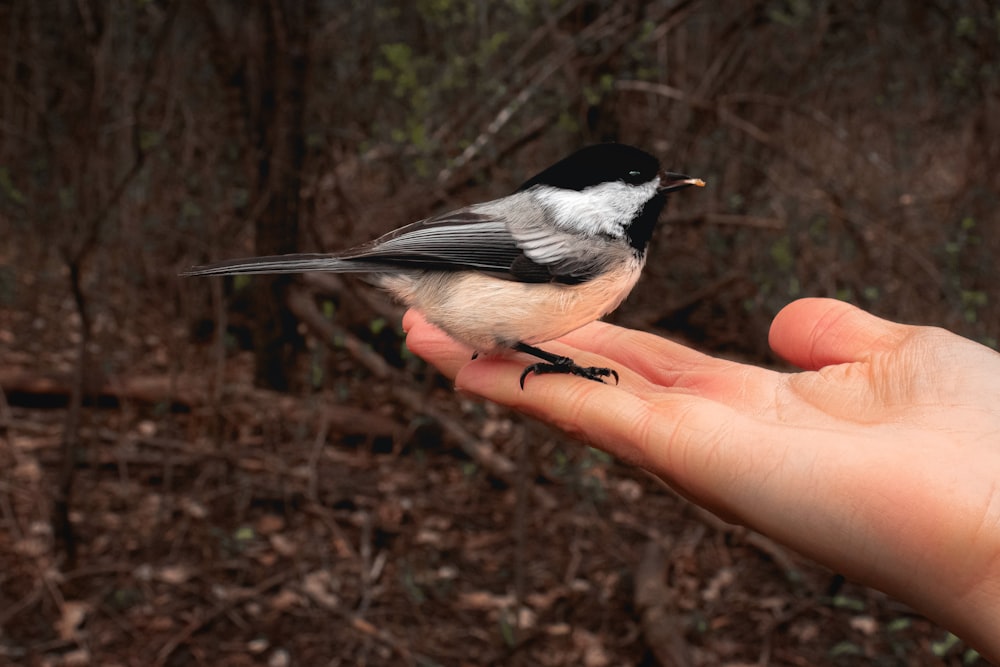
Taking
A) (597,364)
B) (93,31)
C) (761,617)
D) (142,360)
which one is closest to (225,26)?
(93,31)

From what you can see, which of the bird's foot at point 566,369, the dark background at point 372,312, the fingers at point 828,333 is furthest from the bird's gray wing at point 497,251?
the dark background at point 372,312

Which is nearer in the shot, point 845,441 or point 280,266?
point 845,441

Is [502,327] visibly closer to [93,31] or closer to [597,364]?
[597,364]

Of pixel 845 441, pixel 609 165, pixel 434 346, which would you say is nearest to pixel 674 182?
pixel 609 165

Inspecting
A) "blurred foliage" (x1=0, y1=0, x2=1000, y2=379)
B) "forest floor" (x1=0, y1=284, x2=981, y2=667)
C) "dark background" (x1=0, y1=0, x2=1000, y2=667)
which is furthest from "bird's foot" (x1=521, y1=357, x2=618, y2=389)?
"blurred foliage" (x1=0, y1=0, x2=1000, y2=379)

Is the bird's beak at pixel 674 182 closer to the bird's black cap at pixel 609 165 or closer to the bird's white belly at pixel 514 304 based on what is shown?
the bird's black cap at pixel 609 165

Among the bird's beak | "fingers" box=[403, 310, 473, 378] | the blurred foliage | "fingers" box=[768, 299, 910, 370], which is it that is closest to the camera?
the bird's beak

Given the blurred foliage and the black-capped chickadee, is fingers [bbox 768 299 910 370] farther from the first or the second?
the blurred foliage

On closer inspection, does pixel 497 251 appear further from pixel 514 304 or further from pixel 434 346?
pixel 434 346
